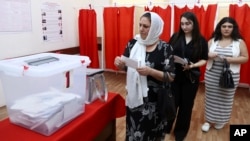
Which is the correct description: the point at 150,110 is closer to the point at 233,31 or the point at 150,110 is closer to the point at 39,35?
the point at 233,31

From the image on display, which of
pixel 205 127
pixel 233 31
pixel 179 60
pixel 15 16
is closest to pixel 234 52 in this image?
pixel 233 31

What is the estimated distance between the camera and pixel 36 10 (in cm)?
336

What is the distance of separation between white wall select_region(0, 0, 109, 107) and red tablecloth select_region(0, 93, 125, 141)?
2145 millimetres

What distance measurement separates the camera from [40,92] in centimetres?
102

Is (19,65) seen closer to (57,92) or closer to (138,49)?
(57,92)

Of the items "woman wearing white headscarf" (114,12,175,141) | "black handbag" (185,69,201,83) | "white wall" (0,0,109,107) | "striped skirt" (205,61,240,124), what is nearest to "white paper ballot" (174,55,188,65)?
"black handbag" (185,69,201,83)

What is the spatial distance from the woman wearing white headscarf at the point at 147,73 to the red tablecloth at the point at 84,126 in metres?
0.18

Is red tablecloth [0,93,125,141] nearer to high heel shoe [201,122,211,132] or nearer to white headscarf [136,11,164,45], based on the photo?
white headscarf [136,11,164,45]

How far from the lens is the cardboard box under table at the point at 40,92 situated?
98 centimetres

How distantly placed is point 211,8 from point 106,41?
2160 mm

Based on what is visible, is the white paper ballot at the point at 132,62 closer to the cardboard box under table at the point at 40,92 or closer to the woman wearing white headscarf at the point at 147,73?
the woman wearing white headscarf at the point at 147,73

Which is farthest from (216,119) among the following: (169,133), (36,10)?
(36,10)

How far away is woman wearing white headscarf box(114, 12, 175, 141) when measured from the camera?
1.33m

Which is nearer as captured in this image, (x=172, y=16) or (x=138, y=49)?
(x=138, y=49)
